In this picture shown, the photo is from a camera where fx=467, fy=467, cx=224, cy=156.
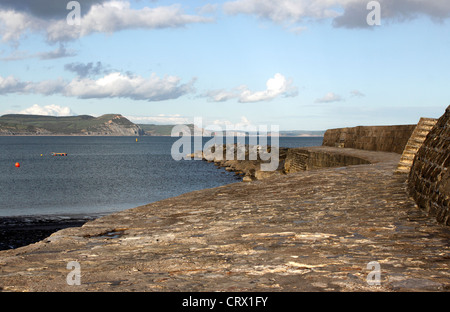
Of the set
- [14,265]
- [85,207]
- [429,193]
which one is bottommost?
[85,207]

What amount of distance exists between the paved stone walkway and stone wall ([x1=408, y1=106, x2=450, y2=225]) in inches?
5.3

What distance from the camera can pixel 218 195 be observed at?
7.27 meters

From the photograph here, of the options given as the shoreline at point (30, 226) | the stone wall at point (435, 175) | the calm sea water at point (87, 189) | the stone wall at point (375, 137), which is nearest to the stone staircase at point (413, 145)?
the stone wall at point (435, 175)

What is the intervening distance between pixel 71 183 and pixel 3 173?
Answer: 44.0 ft

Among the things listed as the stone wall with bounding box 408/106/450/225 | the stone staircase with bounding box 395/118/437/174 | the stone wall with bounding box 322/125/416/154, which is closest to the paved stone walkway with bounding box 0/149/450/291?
the stone wall with bounding box 408/106/450/225

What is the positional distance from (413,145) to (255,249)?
520cm

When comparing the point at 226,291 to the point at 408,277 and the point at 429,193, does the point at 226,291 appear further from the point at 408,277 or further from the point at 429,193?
the point at 429,193

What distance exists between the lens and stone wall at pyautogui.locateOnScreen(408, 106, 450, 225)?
4449 mm

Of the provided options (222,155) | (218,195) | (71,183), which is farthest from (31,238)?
(222,155)

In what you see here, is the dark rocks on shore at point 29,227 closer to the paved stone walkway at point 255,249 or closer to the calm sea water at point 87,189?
the calm sea water at point 87,189

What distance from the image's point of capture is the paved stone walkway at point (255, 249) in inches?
114
